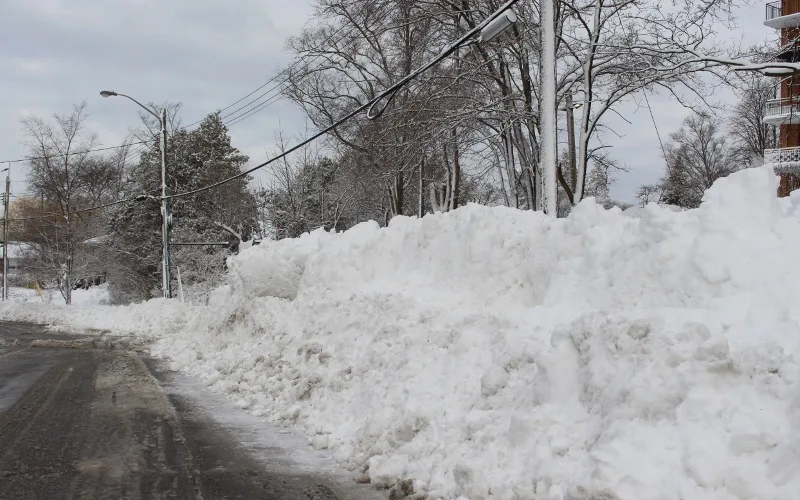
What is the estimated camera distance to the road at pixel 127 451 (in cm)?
512

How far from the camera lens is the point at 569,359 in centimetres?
488

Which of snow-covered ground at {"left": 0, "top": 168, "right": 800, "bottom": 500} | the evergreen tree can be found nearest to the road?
snow-covered ground at {"left": 0, "top": 168, "right": 800, "bottom": 500}

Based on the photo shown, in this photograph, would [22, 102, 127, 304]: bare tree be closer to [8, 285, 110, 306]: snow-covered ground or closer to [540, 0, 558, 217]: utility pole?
[8, 285, 110, 306]: snow-covered ground

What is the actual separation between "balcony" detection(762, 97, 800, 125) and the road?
12580 millimetres

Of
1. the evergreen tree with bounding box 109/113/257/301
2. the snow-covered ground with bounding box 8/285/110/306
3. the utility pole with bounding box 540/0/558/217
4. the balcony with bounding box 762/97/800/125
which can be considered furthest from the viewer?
the snow-covered ground with bounding box 8/285/110/306

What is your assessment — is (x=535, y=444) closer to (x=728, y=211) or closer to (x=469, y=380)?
(x=469, y=380)

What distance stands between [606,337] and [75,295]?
56373 mm

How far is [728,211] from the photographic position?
205 inches

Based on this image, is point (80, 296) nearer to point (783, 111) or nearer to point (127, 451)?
point (783, 111)

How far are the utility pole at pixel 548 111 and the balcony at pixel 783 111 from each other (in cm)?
703

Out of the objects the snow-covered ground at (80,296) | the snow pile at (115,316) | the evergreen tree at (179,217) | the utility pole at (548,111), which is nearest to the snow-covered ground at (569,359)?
the utility pole at (548,111)

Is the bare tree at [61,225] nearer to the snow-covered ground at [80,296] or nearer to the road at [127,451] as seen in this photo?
the snow-covered ground at [80,296]

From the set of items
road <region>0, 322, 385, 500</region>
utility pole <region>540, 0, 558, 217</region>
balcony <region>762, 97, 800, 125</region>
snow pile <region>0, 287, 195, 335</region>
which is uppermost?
balcony <region>762, 97, 800, 125</region>

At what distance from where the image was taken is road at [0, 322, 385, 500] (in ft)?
16.8
